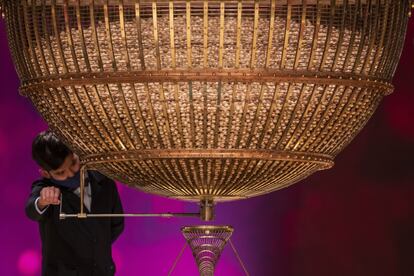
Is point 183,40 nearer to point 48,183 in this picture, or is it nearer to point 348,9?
point 348,9

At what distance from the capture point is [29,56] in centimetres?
104

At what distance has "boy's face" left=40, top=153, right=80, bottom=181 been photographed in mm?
1908

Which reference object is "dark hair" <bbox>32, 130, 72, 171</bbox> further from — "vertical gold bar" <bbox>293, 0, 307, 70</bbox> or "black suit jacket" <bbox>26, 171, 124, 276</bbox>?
"vertical gold bar" <bbox>293, 0, 307, 70</bbox>

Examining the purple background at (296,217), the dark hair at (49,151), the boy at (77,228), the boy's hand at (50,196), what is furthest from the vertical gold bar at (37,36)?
the purple background at (296,217)

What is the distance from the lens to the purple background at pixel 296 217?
255 centimetres

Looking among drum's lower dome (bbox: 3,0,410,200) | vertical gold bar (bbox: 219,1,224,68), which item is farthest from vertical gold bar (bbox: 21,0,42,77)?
vertical gold bar (bbox: 219,1,224,68)

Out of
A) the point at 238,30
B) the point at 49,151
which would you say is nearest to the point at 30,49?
the point at 238,30

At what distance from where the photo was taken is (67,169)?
195 centimetres

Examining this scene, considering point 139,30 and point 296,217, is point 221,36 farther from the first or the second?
point 296,217

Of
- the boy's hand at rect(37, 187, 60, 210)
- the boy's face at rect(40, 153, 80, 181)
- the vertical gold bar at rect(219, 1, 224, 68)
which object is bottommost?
the vertical gold bar at rect(219, 1, 224, 68)

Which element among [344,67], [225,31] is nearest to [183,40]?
[225,31]

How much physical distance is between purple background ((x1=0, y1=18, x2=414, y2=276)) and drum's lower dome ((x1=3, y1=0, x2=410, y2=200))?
1.50 m

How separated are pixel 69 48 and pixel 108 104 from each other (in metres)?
0.07

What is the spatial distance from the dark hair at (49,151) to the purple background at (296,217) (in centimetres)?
69
